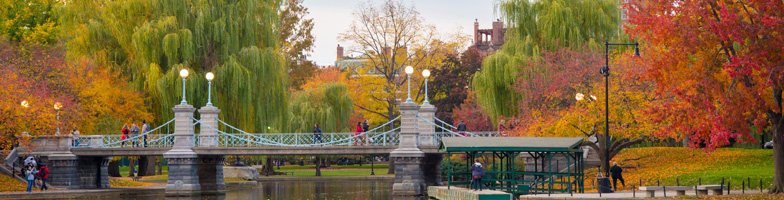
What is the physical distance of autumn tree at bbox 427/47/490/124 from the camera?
209ft

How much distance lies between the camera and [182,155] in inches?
1513

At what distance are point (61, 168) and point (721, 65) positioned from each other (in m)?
28.5

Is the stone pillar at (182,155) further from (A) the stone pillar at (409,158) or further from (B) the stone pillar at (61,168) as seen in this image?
(A) the stone pillar at (409,158)

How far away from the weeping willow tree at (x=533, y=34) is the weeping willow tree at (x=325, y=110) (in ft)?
47.1

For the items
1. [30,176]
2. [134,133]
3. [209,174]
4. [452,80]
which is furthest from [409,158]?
[452,80]

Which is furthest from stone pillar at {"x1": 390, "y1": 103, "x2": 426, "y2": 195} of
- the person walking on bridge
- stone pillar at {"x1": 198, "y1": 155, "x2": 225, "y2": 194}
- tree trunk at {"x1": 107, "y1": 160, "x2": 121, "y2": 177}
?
tree trunk at {"x1": 107, "y1": 160, "x2": 121, "y2": 177}

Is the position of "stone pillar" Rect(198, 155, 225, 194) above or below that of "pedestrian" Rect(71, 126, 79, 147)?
below

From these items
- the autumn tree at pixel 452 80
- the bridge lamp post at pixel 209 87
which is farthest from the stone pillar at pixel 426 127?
the autumn tree at pixel 452 80

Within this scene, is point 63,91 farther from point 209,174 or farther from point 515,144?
point 515,144

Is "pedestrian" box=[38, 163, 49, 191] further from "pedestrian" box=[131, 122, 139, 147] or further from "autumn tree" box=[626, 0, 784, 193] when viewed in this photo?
"autumn tree" box=[626, 0, 784, 193]

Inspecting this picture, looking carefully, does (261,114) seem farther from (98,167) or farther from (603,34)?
(603,34)

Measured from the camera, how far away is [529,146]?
29.2m

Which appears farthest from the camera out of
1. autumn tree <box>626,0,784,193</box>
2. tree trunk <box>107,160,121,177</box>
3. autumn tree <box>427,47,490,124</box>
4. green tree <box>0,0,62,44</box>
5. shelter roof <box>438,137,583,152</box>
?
autumn tree <box>427,47,490,124</box>

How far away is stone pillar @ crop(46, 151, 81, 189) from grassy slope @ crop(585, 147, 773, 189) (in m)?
22.9
